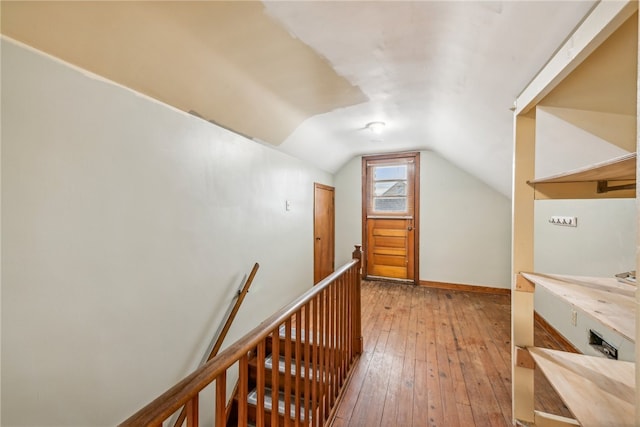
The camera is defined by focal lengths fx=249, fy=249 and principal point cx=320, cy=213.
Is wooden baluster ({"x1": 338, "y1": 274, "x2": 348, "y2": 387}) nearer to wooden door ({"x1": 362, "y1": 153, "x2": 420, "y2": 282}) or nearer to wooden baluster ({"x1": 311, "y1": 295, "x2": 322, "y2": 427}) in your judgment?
wooden baluster ({"x1": 311, "y1": 295, "x2": 322, "y2": 427})

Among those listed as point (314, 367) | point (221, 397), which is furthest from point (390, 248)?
point (221, 397)

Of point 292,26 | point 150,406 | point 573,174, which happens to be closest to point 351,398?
point 150,406

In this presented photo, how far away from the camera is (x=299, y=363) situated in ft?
4.30

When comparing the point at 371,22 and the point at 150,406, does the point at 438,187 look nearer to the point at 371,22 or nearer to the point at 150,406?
the point at 371,22

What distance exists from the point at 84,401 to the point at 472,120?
328 cm

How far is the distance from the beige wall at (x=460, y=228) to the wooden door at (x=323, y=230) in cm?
161

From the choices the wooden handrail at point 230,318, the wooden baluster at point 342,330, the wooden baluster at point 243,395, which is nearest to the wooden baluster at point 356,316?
the wooden baluster at point 342,330

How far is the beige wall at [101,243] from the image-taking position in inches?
42.4

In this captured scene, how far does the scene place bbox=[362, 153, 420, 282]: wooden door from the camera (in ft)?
14.5

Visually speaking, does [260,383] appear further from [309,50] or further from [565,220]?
[565,220]

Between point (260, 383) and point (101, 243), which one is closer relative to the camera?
point (260, 383)

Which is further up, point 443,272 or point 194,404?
point 194,404

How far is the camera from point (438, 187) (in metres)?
4.24

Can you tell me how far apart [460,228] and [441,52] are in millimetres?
3264
